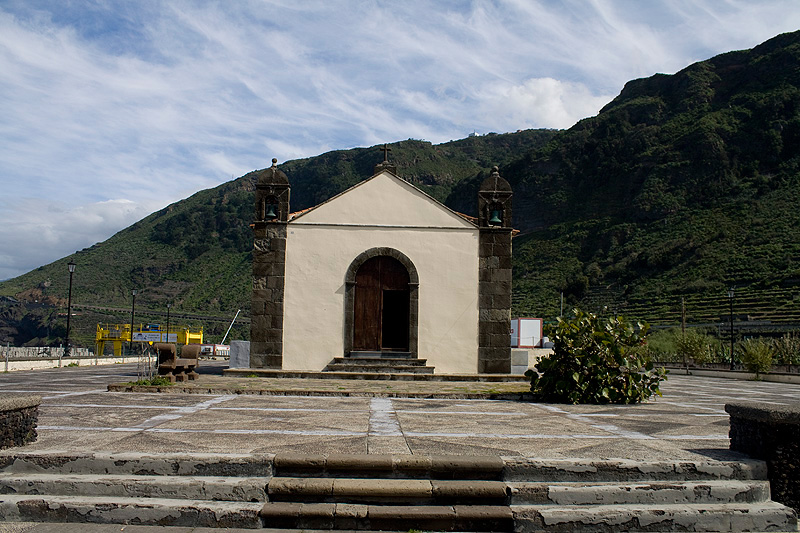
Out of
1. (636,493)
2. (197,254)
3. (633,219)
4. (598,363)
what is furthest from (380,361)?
(197,254)

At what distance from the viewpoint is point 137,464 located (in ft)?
14.8

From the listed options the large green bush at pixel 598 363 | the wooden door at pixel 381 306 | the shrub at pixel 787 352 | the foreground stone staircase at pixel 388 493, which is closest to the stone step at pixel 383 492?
the foreground stone staircase at pixel 388 493

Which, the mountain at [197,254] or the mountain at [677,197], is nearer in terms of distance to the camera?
the mountain at [677,197]

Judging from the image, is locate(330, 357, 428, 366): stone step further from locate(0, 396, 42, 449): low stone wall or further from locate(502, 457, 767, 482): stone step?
locate(502, 457, 767, 482): stone step

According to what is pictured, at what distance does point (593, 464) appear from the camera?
15.0 feet

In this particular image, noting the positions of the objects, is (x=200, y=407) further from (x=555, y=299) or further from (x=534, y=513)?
(x=555, y=299)

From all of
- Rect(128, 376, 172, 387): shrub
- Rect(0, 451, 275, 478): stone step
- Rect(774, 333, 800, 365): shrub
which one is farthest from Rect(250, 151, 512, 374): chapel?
Rect(774, 333, 800, 365): shrub

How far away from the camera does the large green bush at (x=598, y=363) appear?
378 inches

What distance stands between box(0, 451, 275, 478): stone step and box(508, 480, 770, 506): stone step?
6.34ft

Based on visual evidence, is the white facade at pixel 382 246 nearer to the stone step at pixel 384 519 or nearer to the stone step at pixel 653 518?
the stone step at pixel 653 518

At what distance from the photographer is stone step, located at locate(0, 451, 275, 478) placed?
14.8ft

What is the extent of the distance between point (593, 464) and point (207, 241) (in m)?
104

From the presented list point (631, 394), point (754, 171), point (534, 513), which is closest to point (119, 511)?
point (534, 513)

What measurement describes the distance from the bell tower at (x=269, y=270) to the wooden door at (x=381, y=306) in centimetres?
198
